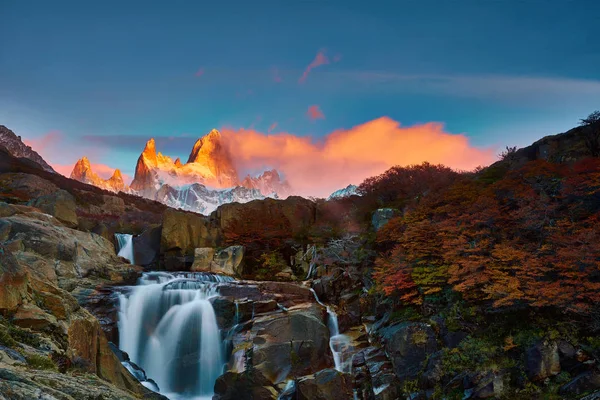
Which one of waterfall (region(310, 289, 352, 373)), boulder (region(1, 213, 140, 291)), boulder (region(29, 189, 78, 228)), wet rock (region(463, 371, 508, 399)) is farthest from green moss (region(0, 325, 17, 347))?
boulder (region(29, 189, 78, 228))

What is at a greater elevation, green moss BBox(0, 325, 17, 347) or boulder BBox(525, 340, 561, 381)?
green moss BBox(0, 325, 17, 347)

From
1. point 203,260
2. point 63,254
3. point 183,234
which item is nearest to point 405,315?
point 203,260

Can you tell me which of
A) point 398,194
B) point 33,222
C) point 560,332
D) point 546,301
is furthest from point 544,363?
point 33,222

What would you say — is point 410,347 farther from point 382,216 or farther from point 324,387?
point 382,216

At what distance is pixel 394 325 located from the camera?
20781 millimetres

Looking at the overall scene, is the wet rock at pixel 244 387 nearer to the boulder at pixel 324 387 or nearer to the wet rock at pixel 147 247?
the boulder at pixel 324 387

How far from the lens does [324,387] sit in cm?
1719

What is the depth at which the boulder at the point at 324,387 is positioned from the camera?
17047 mm

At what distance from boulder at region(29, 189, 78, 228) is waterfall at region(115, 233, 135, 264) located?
16.8 ft

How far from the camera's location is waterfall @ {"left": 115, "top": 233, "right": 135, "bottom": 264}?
40.7 meters

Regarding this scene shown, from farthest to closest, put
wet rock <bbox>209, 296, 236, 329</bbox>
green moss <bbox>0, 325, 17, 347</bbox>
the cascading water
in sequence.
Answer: wet rock <bbox>209, 296, 236, 329</bbox> → the cascading water → green moss <bbox>0, 325, 17, 347</bbox>

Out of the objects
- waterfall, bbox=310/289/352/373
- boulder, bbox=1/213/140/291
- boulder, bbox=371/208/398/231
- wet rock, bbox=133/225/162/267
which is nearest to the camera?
waterfall, bbox=310/289/352/373

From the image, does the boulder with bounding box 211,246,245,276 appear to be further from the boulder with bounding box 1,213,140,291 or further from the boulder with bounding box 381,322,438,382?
the boulder with bounding box 381,322,438,382

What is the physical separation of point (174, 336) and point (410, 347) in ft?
44.0
